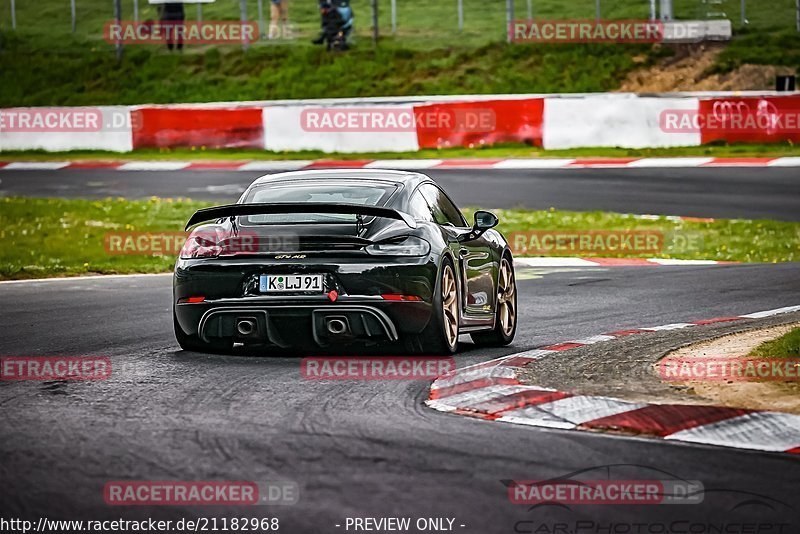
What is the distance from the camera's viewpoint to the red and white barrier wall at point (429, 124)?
29.4m

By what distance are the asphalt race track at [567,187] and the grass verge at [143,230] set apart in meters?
0.81

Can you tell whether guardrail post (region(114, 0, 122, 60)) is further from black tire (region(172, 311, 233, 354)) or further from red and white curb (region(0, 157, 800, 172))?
black tire (region(172, 311, 233, 354))

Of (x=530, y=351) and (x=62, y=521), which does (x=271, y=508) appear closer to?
(x=62, y=521)

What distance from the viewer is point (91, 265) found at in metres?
18.6

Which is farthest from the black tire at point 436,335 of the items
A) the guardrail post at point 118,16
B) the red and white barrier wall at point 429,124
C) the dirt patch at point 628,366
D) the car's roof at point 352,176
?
the guardrail post at point 118,16

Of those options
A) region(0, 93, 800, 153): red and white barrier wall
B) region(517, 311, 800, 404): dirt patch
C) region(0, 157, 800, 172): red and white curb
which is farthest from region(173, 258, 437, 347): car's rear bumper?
region(0, 93, 800, 153): red and white barrier wall

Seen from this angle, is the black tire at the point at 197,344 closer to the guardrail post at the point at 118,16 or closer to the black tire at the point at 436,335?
the black tire at the point at 436,335

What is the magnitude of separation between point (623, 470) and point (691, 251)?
45.1ft

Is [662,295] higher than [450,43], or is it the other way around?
[450,43]

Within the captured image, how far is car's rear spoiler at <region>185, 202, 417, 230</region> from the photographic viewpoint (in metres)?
9.93

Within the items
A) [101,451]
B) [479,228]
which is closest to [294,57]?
[479,228]

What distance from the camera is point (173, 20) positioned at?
3931cm

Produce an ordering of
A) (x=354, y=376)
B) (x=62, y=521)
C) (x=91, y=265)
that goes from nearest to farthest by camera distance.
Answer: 1. (x=62, y=521)
2. (x=354, y=376)
3. (x=91, y=265)

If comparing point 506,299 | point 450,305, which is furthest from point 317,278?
point 506,299
